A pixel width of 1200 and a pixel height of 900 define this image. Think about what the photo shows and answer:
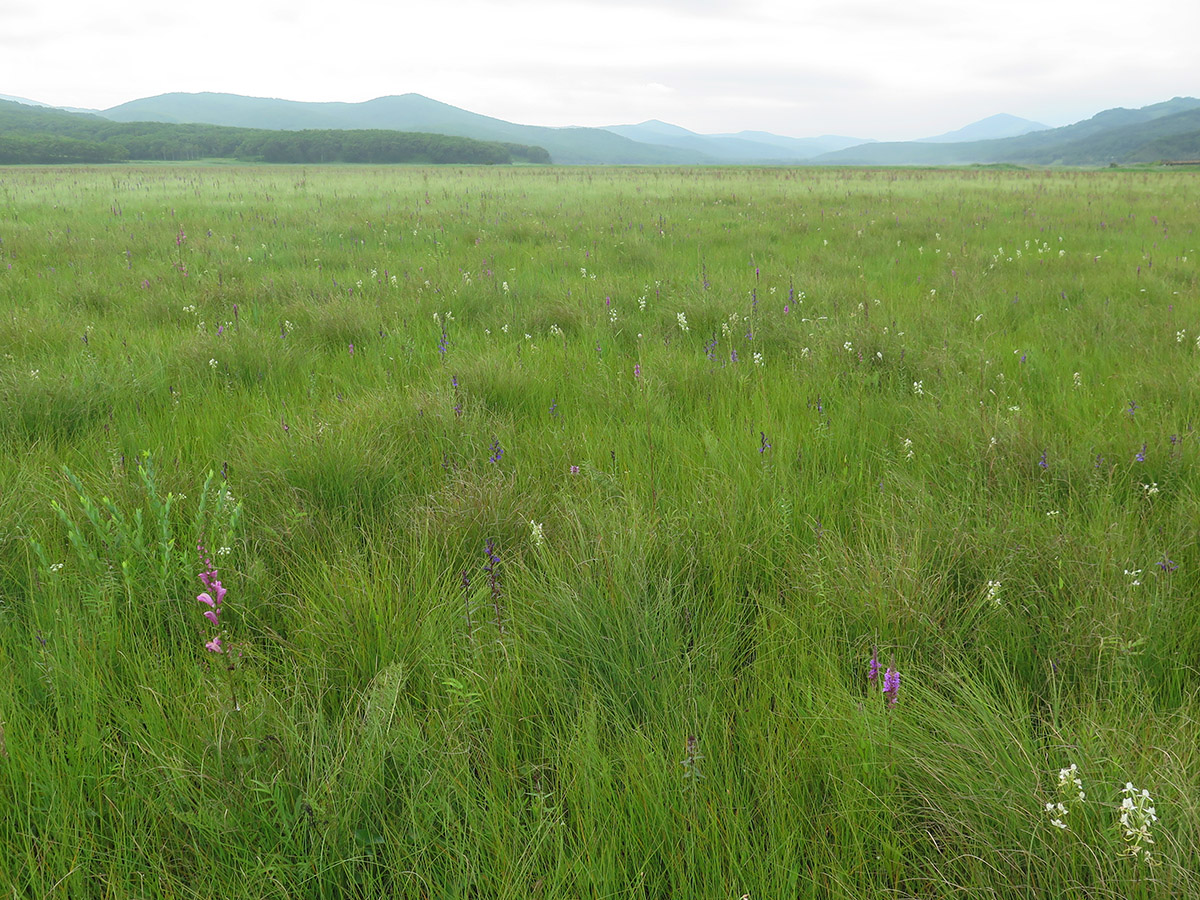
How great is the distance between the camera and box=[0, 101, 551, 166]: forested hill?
3836 inches

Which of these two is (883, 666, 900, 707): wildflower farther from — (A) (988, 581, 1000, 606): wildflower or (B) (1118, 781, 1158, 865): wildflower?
(A) (988, 581, 1000, 606): wildflower

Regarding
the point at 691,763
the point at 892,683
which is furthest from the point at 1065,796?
the point at 691,763

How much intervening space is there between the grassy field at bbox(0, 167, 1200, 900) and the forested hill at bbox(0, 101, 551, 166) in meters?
118

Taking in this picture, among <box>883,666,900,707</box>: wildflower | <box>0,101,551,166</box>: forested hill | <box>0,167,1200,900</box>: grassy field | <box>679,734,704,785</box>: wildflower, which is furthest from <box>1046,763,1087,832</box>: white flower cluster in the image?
<box>0,101,551,166</box>: forested hill

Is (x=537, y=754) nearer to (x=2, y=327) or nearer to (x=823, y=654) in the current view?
(x=823, y=654)

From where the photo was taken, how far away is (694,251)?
915 cm

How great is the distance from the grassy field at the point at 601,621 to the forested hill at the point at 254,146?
386 feet

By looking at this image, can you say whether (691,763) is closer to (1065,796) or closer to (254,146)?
(1065,796)

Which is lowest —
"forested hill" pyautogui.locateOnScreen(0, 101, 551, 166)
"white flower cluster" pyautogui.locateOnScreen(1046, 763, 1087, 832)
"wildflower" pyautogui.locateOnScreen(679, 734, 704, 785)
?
"wildflower" pyautogui.locateOnScreen(679, 734, 704, 785)

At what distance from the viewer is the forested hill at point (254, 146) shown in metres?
97.4

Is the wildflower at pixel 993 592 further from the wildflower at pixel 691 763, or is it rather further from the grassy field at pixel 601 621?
the wildflower at pixel 691 763

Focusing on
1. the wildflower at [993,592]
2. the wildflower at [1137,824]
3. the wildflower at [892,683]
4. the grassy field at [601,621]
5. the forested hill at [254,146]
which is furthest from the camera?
the forested hill at [254,146]

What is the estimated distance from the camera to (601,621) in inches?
67.4

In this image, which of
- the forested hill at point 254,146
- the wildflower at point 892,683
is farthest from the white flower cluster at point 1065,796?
the forested hill at point 254,146
